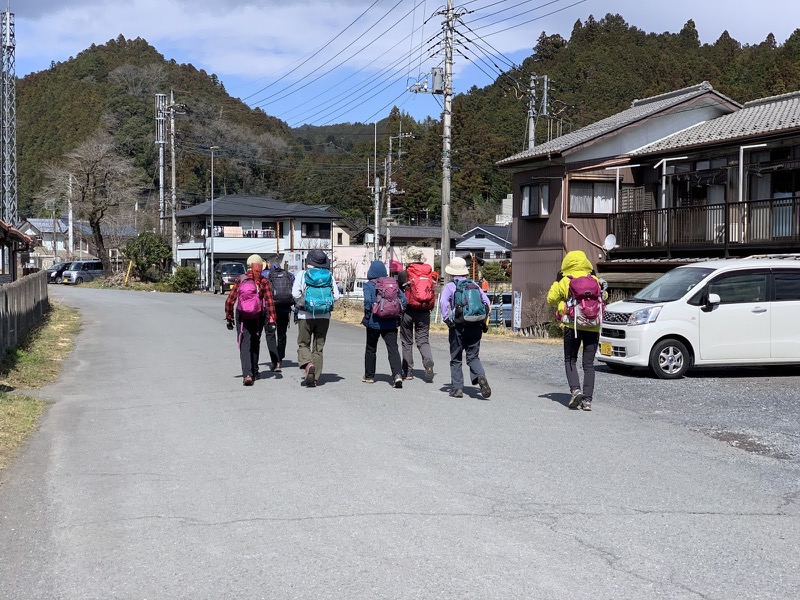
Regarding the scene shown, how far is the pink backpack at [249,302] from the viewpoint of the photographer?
11.2 metres

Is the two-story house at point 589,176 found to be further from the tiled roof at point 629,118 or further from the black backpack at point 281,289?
the black backpack at point 281,289

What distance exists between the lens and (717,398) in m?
10.9

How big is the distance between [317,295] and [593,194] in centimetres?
1582

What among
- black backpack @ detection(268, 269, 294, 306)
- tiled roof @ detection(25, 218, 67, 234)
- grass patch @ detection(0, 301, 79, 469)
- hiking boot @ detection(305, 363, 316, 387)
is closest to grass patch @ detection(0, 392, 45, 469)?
grass patch @ detection(0, 301, 79, 469)

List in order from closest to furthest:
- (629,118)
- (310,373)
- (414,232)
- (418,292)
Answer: (310,373) < (418,292) < (629,118) < (414,232)

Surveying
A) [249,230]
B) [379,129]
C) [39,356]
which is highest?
[379,129]

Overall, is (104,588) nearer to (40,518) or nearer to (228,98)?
(40,518)

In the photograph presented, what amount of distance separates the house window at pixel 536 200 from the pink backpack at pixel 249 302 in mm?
16016

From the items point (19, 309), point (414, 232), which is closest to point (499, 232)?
point (414, 232)

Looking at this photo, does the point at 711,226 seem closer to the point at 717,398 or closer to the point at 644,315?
the point at 644,315

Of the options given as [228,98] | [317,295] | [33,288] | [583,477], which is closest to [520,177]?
[33,288]

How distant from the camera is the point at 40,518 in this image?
218 inches

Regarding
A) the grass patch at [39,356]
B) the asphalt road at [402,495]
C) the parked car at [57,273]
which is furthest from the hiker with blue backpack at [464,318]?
the parked car at [57,273]

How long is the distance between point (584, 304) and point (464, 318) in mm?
1524
